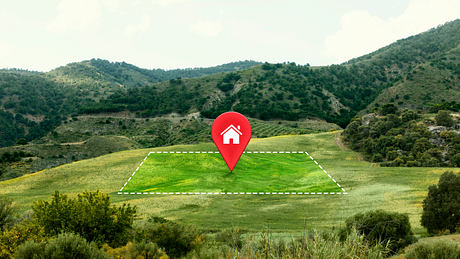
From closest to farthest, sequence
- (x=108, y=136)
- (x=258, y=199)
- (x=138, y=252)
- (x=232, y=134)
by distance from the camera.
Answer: (x=138, y=252) → (x=232, y=134) → (x=258, y=199) → (x=108, y=136)

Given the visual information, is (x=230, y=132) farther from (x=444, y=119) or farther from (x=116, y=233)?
(x=444, y=119)

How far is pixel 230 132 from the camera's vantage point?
21203mm

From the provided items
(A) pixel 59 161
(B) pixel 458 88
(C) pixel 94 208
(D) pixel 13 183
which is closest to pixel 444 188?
(C) pixel 94 208

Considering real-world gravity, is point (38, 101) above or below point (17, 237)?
above

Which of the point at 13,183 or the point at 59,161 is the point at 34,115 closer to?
the point at 59,161

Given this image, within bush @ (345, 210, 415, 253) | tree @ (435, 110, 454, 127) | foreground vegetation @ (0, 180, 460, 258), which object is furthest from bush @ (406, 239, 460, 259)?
tree @ (435, 110, 454, 127)

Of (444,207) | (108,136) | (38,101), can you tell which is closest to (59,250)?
(444,207)

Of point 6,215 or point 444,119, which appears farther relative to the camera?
point 444,119

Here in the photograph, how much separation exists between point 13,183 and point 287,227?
22370 millimetres

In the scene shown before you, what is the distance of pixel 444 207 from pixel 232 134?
10.9 metres

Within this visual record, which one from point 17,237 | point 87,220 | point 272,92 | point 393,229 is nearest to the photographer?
point 17,237

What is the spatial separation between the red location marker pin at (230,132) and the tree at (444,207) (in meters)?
9.83

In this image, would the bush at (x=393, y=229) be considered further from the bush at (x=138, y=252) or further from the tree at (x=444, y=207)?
the bush at (x=138, y=252)

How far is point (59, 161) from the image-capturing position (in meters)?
51.2
